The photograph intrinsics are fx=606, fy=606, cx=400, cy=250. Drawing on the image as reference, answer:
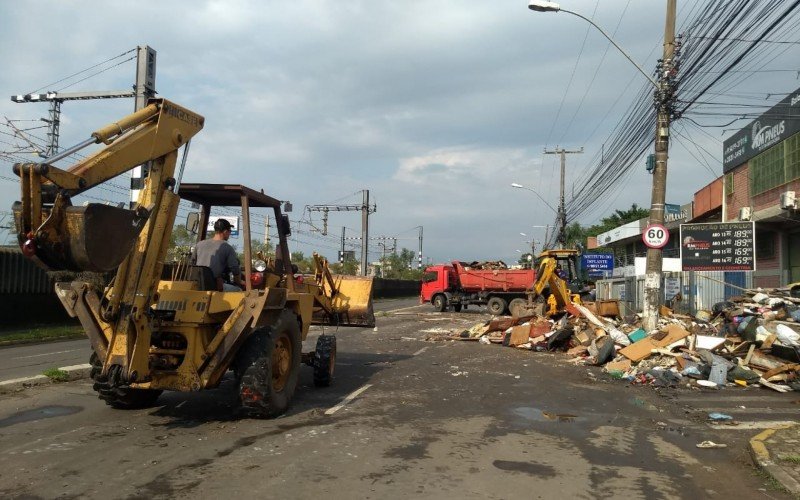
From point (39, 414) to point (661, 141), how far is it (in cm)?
1391

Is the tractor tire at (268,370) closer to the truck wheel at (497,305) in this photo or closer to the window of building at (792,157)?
the window of building at (792,157)

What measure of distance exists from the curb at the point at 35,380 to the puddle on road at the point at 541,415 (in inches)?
282

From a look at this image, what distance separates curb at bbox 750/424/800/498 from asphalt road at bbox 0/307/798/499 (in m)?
0.13

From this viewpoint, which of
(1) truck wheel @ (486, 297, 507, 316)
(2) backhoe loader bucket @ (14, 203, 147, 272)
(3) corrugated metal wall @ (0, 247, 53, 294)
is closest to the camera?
(2) backhoe loader bucket @ (14, 203, 147, 272)

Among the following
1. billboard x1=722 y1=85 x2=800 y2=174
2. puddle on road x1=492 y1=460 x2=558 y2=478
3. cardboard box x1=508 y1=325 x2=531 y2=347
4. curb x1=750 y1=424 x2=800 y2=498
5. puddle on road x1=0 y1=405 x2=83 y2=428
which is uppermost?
billboard x1=722 y1=85 x2=800 y2=174

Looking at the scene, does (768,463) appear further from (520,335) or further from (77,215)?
(520,335)

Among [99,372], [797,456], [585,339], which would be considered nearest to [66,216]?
[99,372]

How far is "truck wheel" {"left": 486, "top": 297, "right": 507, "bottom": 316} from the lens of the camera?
2995 cm

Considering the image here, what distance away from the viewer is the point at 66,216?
501 centimetres

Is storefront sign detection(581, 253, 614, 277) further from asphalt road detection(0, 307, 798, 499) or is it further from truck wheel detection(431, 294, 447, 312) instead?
asphalt road detection(0, 307, 798, 499)

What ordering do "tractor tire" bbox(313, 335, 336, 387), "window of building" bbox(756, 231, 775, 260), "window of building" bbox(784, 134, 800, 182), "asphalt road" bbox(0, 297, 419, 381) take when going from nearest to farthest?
"tractor tire" bbox(313, 335, 336, 387), "asphalt road" bbox(0, 297, 419, 381), "window of building" bbox(784, 134, 800, 182), "window of building" bbox(756, 231, 775, 260)

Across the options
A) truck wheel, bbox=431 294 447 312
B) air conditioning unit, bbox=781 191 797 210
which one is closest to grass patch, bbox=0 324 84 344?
truck wheel, bbox=431 294 447 312

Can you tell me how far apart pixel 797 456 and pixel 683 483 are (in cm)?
151

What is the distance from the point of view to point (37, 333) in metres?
17.9
